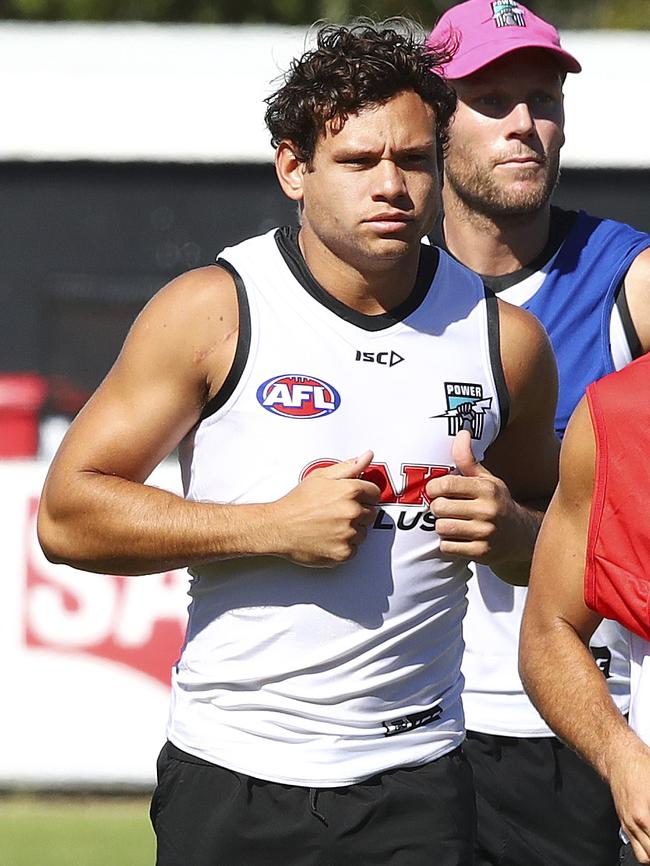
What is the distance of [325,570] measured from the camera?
9.87 feet

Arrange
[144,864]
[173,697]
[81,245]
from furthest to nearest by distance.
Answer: [81,245]
[144,864]
[173,697]

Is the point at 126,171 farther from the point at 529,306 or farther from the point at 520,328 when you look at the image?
the point at 520,328

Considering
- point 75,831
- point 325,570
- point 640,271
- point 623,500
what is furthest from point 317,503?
point 75,831

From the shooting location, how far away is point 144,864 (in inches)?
239

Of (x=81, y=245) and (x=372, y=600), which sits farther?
(x=81, y=245)

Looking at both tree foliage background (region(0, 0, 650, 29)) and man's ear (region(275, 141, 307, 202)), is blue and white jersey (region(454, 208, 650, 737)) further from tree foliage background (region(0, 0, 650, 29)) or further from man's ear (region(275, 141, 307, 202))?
tree foliage background (region(0, 0, 650, 29))

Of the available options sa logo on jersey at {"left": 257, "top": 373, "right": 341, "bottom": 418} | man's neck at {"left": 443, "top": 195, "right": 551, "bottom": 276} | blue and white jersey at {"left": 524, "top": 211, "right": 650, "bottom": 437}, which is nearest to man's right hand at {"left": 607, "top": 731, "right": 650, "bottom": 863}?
sa logo on jersey at {"left": 257, "top": 373, "right": 341, "bottom": 418}

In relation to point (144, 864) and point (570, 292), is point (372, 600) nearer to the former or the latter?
point (570, 292)

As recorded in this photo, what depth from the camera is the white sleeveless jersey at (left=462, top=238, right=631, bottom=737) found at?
3.85m

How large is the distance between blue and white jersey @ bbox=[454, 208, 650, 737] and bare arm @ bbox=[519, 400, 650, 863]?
963mm

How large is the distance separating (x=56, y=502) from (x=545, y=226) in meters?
1.54

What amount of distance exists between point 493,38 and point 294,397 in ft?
4.57

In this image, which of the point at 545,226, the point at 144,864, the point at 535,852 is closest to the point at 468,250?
the point at 545,226

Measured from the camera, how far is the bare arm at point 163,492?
9.54 ft
